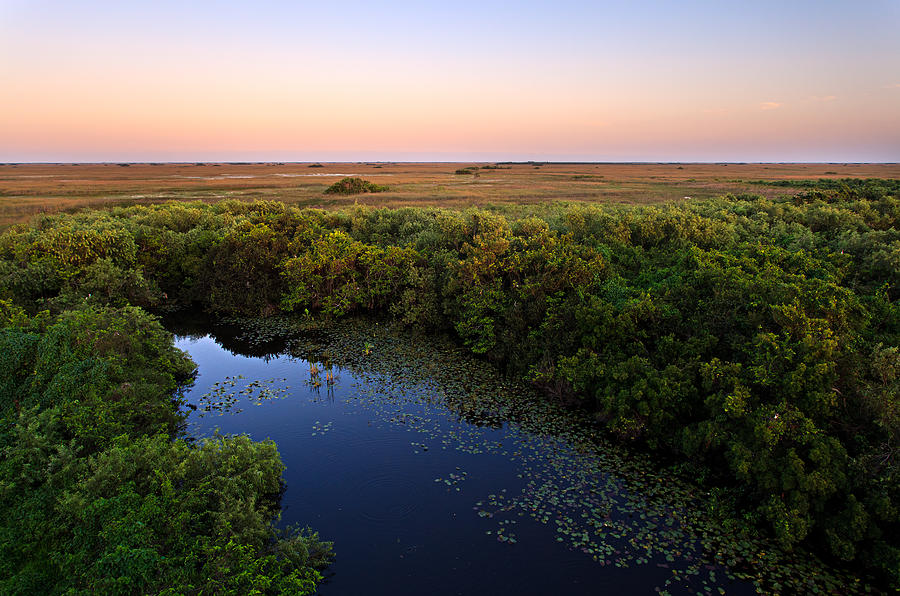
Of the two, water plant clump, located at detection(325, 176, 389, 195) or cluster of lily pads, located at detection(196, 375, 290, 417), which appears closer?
cluster of lily pads, located at detection(196, 375, 290, 417)

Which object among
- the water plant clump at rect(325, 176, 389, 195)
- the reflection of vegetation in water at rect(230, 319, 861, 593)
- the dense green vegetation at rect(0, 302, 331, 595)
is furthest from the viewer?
the water plant clump at rect(325, 176, 389, 195)

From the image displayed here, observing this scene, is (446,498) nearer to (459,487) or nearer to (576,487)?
(459,487)

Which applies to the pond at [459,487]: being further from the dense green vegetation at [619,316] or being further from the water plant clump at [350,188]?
the water plant clump at [350,188]

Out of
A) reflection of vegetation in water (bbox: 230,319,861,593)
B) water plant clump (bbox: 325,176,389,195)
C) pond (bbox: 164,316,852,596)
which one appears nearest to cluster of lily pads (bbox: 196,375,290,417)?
pond (bbox: 164,316,852,596)

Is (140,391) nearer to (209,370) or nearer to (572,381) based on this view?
(209,370)

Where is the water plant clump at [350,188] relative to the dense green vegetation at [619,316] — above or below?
above

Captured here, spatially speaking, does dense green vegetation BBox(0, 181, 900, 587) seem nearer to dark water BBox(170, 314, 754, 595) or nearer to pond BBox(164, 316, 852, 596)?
pond BBox(164, 316, 852, 596)

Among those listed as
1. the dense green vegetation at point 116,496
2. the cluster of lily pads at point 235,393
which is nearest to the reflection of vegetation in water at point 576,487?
the cluster of lily pads at point 235,393
